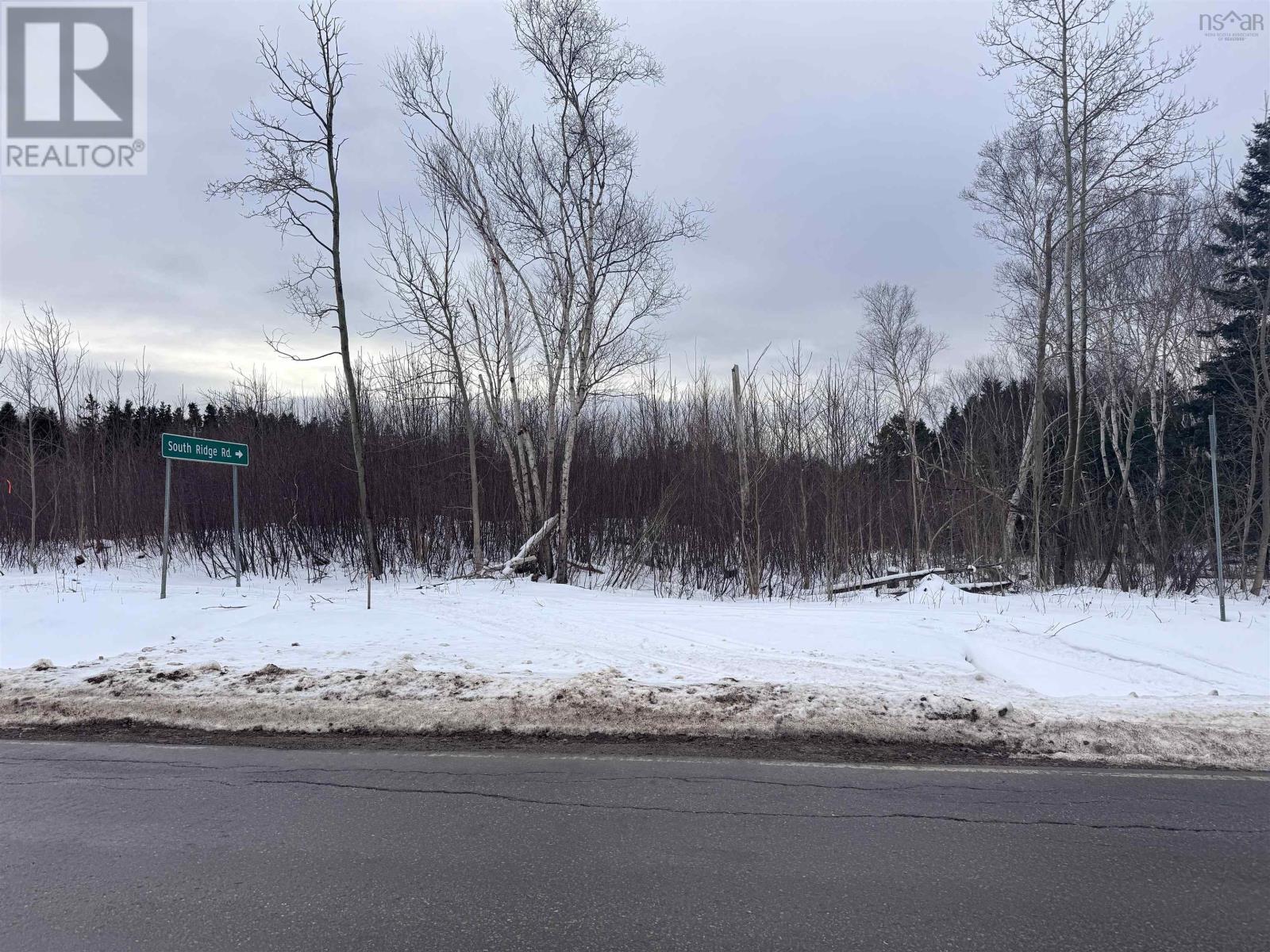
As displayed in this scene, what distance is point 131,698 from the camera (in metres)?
7.36

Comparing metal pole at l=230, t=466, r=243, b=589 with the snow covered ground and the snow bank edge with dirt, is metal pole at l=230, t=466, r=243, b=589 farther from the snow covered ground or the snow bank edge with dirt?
the snow bank edge with dirt

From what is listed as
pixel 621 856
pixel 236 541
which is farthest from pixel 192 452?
pixel 621 856

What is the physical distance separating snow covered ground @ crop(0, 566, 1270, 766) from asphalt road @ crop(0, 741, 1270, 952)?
3.18 feet

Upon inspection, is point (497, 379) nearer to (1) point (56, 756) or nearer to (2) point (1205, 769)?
(1) point (56, 756)

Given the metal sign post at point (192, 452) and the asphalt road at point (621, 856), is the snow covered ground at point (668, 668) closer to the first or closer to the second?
the asphalt road at point (621, 856)

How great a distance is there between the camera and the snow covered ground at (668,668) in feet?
21.2

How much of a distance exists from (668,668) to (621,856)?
4562 mm

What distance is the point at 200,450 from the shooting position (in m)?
13.0

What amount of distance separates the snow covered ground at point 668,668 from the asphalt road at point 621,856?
97 cm

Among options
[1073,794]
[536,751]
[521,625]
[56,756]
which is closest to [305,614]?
[521,625]

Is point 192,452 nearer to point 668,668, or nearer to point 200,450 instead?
point 200,450

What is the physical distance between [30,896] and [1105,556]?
17.9m

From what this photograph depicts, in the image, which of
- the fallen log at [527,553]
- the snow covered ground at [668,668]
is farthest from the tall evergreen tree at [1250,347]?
the fallen log at [527,553]

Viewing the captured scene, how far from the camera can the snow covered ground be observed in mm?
6473
